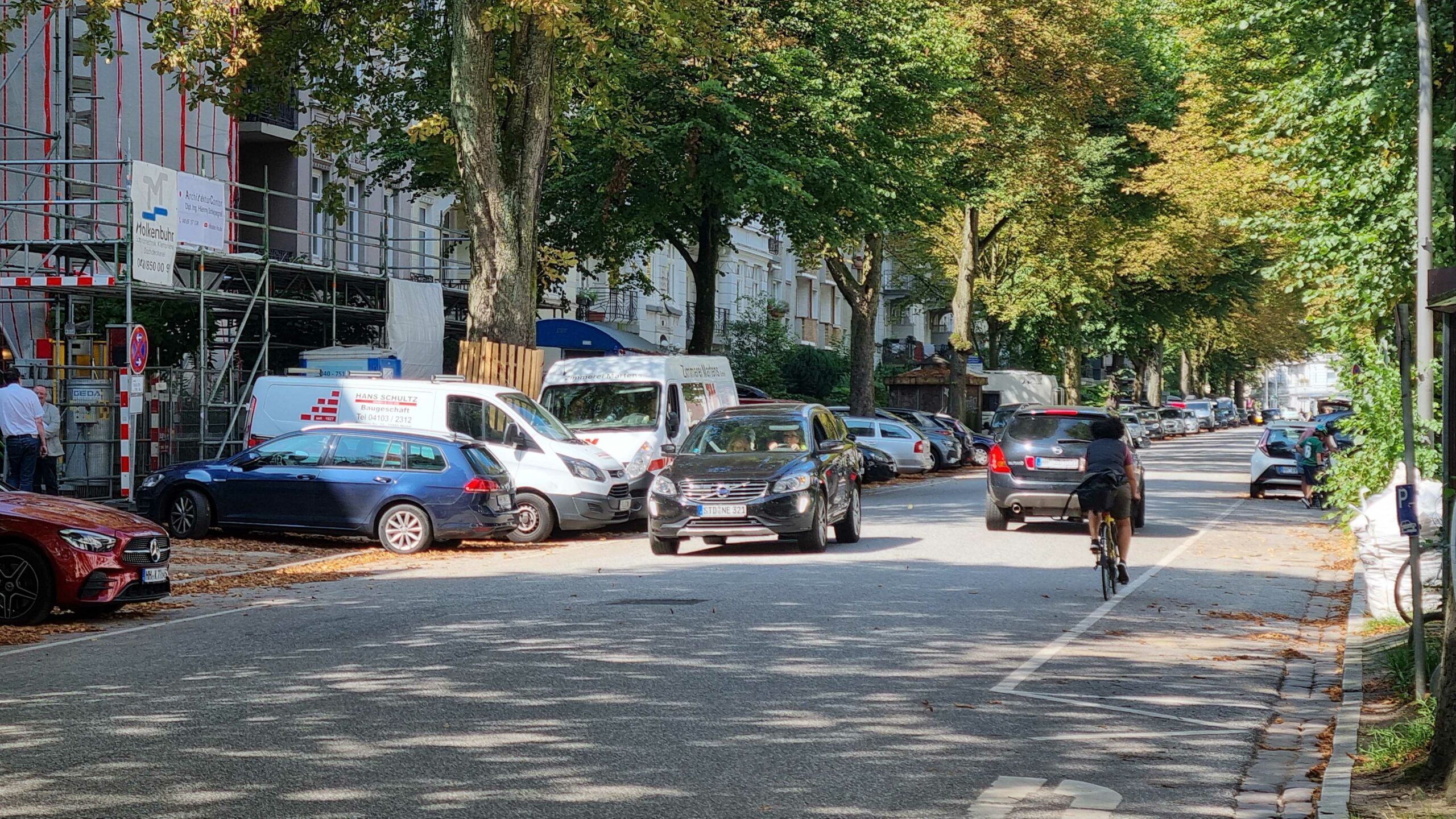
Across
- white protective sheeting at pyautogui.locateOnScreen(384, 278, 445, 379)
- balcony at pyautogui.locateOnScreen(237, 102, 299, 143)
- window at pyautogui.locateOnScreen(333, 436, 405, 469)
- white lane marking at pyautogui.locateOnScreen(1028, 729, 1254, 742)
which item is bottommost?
white lane marking at pyautogui.locateOnScreen(1028, 729, 1254, 742)

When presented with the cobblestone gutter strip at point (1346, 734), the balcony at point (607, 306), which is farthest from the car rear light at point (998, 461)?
the balcony at point (607, 306)

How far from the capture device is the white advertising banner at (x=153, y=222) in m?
22.5

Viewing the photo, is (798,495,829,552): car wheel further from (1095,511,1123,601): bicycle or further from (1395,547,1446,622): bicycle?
(1395,547,1446,622): bicycle

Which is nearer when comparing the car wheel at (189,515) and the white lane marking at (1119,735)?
the white lane marking at (1119,735)

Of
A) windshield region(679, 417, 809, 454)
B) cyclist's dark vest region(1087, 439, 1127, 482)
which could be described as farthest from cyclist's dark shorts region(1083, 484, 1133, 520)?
windshield region(679, 417, 809, 454)

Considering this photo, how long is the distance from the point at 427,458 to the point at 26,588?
7.20m

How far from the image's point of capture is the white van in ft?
68.6

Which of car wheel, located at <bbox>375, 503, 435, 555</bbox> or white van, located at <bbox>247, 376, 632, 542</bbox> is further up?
white van, located at <bbox>247, 376, 632, 542</bbox>

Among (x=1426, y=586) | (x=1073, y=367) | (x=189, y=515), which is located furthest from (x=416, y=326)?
(x=1073, y=367)

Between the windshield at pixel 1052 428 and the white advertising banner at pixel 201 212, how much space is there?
12.4 meters

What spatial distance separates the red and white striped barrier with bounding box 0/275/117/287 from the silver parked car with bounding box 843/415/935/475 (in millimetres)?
20339

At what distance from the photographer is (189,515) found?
20016 mm

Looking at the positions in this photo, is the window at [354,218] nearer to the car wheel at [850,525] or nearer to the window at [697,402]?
the window at [697,402]

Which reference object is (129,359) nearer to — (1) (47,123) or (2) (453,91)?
(2) (453,91)
